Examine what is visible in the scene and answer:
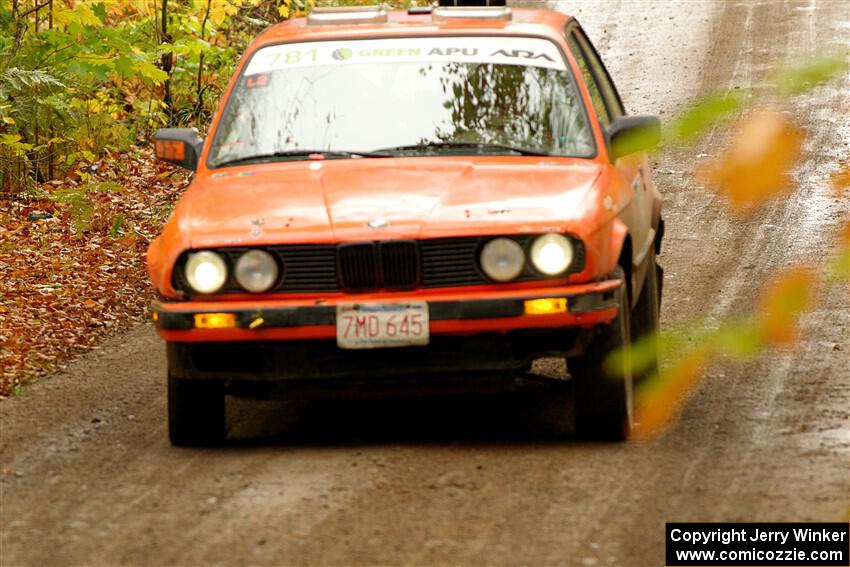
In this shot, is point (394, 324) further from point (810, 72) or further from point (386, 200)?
point (810, 72)

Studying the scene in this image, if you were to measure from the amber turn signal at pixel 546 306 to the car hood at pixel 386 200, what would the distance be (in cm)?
26

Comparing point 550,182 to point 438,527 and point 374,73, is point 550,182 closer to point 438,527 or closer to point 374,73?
point 374,73

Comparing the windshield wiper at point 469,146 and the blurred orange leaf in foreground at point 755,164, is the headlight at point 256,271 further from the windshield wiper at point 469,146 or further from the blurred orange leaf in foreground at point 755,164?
the blurred orange leaf in foreground at point 755,164

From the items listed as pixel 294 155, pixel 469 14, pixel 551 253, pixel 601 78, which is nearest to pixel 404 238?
pixel 551 253

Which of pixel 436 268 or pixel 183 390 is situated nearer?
pixel 436 268

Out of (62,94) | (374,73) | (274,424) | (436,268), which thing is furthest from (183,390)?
(62,94)

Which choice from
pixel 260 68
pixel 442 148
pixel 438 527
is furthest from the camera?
pixel 260 68

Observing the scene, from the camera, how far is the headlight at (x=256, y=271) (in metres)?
5.70

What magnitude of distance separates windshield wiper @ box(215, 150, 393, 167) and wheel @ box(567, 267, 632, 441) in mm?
1238

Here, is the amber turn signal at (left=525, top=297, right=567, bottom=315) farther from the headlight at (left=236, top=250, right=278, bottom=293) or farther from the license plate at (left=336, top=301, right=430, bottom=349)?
the headlight at (left=236, top=250, right=278, bottom=293)

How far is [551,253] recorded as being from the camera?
5629mm

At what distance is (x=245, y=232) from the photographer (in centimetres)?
572

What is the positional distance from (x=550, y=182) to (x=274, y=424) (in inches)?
69.8

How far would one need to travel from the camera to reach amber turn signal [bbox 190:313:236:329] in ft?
18.6
